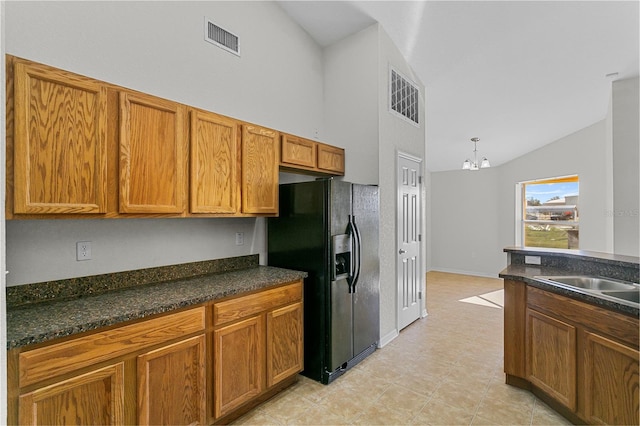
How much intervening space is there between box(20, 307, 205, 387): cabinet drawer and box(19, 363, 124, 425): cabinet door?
65 mm

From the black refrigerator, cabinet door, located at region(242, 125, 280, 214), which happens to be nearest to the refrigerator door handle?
the black refrigerator

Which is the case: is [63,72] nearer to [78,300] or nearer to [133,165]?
[133,165]

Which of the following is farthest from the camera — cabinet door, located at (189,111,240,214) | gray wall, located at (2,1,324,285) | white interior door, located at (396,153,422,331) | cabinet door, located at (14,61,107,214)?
white interior door, located at (396,153,422,331)

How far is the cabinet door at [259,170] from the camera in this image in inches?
100

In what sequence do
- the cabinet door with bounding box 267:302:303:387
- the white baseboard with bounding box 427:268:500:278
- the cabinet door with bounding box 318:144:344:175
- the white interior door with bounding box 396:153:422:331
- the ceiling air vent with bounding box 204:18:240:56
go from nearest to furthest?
the cabinet door with bounding box 267:302:303:387, the ceiling air vent with bounding box 204:18:240:56, the cabinet door with bounding box 318:144:344:175, the white interior door with bounding box 396:153:422:331, the white baseboard with bounding box 427:268:500:278

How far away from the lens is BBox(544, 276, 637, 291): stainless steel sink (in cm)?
225

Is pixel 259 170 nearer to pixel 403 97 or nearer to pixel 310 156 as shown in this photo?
pixel 310 156

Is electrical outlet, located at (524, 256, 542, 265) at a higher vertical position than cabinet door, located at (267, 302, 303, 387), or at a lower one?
higher

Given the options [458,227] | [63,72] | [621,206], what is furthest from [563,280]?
[458,227]

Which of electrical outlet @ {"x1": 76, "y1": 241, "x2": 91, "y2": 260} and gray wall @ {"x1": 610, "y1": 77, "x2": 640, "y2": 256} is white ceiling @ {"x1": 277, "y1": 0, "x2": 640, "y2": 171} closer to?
gray wall @ {"x1": 610, "y1": 77, "x2": 640, "y2": 256}

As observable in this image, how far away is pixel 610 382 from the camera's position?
70.9 inches

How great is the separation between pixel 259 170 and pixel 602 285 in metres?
2.84

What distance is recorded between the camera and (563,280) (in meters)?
2.40

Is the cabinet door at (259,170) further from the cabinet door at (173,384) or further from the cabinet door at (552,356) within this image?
the cabinet door at (552,356)
